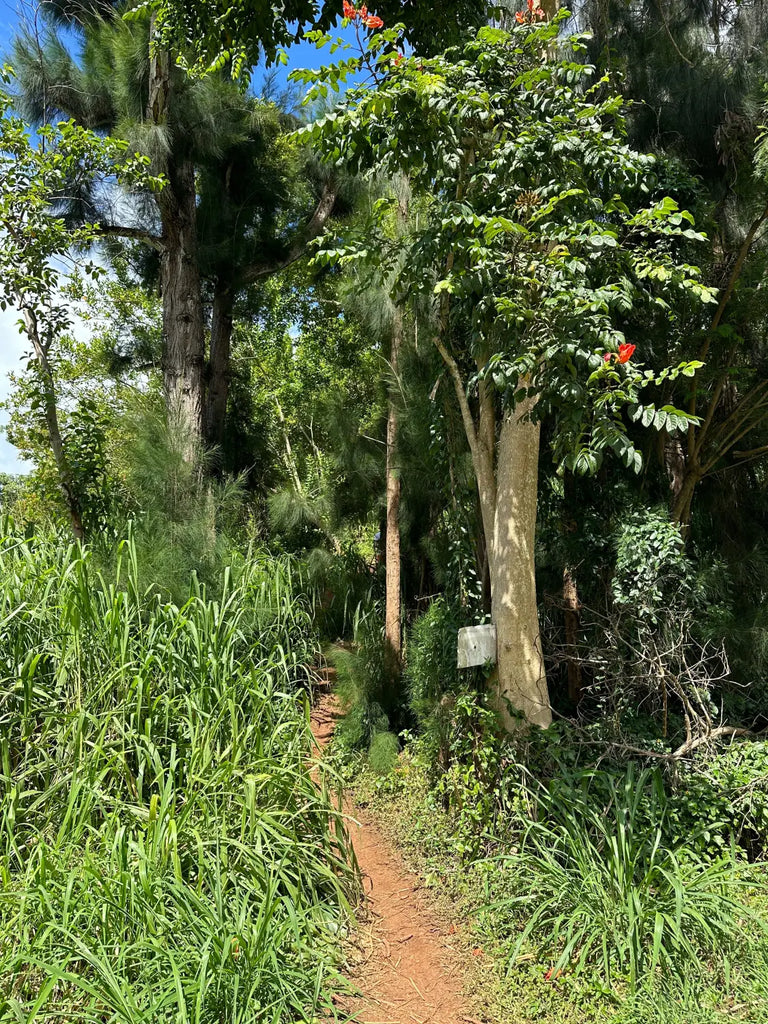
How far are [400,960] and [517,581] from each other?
5.42 feet

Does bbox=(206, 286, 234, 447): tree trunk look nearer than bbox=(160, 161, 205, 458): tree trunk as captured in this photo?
No

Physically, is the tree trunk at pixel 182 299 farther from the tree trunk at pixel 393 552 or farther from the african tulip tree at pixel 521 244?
the african tulip tree at pixel 521 244

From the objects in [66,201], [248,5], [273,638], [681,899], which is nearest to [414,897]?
[681,899]

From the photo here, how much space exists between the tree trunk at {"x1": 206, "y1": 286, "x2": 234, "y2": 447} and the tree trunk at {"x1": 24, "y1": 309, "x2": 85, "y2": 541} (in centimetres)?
277

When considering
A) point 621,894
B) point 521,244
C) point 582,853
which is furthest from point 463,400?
point 621,894

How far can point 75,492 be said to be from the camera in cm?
416

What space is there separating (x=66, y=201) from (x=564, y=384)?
198 inches

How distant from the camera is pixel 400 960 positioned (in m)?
2.59

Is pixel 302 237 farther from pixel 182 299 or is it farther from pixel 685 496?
pixel 685 496

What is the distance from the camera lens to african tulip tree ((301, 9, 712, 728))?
2.41 m

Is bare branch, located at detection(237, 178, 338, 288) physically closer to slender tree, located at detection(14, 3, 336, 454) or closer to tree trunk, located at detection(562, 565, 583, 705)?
slender tree, located at detection(14, 3, 336, 454)

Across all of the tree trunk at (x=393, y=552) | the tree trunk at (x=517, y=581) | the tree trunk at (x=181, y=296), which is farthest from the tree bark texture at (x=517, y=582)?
the tree trunk at (x=181, y=296)

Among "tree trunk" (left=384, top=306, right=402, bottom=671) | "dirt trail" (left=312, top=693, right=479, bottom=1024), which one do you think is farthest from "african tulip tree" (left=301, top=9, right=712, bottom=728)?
"tree trunk" (left=384, top=306, right=402, bottom=671)

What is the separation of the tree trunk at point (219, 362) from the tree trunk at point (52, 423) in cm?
277
